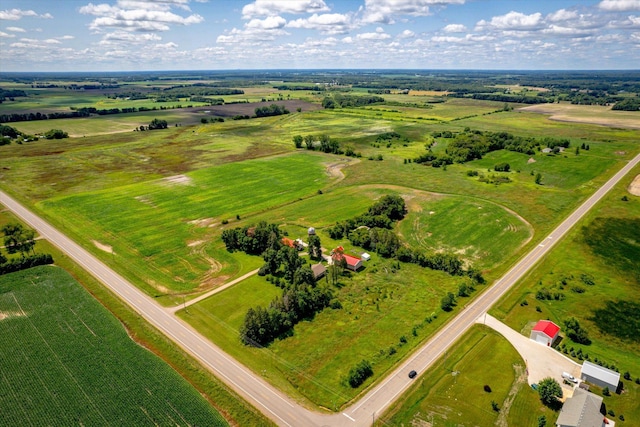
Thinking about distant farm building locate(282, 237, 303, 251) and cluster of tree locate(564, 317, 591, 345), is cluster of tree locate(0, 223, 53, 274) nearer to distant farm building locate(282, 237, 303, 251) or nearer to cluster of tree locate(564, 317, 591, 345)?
distant farm building locate(282, 237, 303, 251)

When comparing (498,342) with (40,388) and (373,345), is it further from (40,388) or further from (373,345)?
(40,388)

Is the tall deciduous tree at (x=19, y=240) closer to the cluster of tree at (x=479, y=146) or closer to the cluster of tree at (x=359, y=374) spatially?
the cluster of tree at (x=359, y=374)

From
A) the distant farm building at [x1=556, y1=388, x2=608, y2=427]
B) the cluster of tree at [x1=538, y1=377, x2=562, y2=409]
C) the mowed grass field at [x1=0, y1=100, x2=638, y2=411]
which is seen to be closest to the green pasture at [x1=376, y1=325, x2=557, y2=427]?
the cluster of tree at [x1=538, y1=377, x2=562, y2=409]

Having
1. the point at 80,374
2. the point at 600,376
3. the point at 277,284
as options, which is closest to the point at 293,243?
the point at 277,284

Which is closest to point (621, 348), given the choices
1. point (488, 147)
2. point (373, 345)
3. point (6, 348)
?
point (373, 345)

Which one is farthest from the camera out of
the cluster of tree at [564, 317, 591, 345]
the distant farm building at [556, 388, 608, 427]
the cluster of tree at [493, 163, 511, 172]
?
the cluster of tree at [493, 163, 511, 172]

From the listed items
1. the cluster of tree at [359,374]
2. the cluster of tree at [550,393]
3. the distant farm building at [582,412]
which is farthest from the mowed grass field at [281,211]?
the distant farm building at [582,412]

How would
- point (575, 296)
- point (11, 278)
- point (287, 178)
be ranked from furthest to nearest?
point (287, 178) → point (11, 278) → point (575, 296)
